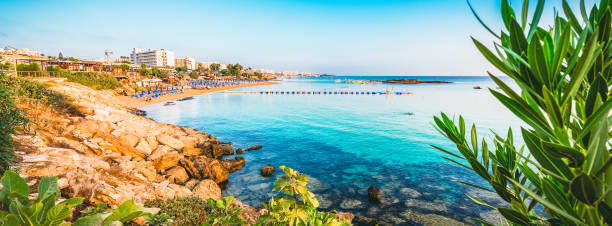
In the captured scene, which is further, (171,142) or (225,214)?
(171,142)

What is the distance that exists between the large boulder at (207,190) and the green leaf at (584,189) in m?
6.80

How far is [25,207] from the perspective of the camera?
63cm

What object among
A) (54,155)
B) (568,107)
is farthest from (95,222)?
(54,155)

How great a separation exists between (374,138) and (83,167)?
41.5 ft

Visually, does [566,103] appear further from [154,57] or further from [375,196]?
[154,57]

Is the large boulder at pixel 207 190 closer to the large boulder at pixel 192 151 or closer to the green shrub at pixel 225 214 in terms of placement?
the large boulder at pixel 192 151

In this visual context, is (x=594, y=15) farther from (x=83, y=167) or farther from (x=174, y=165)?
(x=174, y=165)

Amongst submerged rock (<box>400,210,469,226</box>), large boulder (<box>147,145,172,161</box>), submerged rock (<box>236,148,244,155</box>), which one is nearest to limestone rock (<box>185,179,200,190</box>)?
large boulder (<box>147,145,172,161</box>)

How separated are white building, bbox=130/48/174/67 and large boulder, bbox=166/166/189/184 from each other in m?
112

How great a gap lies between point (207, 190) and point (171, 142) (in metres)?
4.68

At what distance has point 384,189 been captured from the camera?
7508 mm

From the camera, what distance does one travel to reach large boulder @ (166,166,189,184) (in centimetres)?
699

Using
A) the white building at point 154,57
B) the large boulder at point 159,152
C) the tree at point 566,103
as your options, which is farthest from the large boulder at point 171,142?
the white building at point 154,57

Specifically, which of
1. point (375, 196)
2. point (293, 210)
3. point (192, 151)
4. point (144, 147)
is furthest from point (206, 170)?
point (293, 210)
